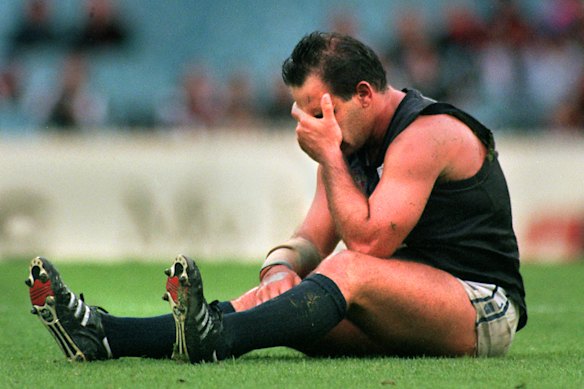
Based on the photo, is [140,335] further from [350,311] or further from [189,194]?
[189,194]

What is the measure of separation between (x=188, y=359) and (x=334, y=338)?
65 cm

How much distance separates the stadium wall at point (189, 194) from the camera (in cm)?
1213

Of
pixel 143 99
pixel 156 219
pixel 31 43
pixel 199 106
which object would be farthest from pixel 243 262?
pixel 31 43

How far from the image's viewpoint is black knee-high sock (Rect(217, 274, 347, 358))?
4477mm

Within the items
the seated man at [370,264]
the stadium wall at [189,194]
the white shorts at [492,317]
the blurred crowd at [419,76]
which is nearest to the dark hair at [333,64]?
the seated man at [370,264]

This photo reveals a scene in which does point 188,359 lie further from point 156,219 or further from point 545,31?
point 545,31

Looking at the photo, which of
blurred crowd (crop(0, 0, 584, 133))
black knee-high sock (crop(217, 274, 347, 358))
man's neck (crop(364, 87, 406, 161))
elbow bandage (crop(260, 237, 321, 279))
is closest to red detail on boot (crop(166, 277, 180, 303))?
black knee-high sock (crop(217, 274, 347, 358))

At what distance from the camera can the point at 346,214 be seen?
461 cm

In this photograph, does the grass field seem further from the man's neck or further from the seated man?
the man's neck

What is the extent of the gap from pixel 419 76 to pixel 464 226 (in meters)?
8.25

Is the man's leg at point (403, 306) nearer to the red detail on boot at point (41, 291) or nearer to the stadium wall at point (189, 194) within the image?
the red detail on boot at point (41, 291)

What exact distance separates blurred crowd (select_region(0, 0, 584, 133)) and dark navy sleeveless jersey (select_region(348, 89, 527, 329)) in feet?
25.6

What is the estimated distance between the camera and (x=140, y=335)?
15.2 feet

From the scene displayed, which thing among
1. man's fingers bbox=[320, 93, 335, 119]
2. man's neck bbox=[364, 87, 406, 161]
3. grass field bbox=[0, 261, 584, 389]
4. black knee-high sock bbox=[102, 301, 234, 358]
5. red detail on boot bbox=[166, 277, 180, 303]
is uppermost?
man's fingers bbox=[320, 93, 335, 119]
